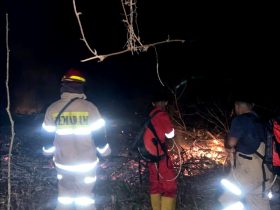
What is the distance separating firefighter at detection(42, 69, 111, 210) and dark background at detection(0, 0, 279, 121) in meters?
5.39

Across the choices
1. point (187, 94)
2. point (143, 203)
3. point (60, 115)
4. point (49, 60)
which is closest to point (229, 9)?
point (187, 94)

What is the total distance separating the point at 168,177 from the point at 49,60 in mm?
12506

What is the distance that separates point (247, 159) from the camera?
4875mm

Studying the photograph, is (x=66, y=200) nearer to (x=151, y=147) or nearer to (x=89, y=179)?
(x=89, y=179)

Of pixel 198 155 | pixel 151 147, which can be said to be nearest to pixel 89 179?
pixel 151 147

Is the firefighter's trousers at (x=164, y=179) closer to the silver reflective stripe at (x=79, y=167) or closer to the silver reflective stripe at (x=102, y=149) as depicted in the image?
the silver reflective stripe at (x=102, y=149)

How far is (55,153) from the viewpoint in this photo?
484 cm

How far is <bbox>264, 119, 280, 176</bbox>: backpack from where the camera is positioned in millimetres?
4582

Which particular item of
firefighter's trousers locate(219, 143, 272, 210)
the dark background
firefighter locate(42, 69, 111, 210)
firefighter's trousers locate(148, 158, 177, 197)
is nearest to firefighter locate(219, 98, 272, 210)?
firefighter's trousers locate(219, 143, 272, 210)

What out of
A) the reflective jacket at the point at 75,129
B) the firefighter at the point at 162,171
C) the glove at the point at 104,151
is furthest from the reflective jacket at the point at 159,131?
the reflective jacket at the point at 75,129

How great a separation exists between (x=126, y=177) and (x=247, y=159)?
9.72 ft

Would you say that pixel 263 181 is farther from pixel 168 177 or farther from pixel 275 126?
pixel 168 177

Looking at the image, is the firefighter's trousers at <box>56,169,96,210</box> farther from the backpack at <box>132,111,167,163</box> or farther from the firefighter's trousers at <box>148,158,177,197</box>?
the firefighter's trousers at <box>148,158,177,197</box>

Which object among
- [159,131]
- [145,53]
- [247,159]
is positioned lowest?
[247,159]
